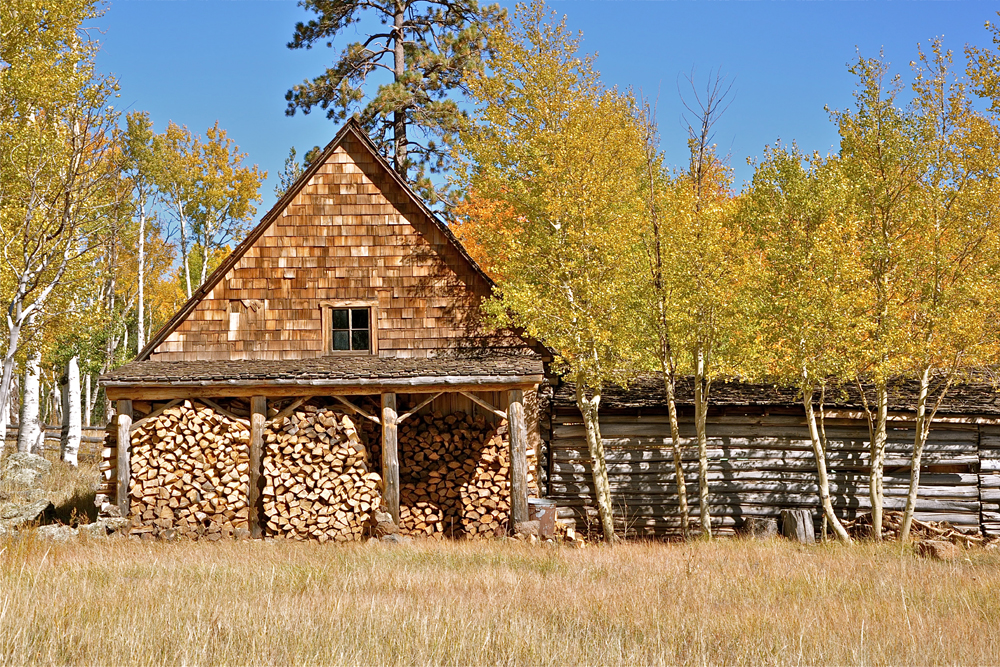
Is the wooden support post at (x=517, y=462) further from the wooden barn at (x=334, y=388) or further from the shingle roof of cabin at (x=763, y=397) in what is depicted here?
the shingle roof of cabin at (x=763, y=397)

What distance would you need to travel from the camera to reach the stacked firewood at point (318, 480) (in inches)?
542

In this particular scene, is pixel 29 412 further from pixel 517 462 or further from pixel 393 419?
pixel 517 462

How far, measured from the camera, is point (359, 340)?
15141 millimetres

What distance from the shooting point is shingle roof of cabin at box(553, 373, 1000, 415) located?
52.2 feet

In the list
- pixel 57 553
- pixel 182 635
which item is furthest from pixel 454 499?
pixel 182 635

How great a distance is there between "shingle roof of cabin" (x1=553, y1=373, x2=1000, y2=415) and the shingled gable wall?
8.56ft

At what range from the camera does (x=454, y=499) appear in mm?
14695

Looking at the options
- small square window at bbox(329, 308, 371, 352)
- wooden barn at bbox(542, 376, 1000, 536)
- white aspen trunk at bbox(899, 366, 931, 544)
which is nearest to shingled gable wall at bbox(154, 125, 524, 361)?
small square window at bbox(329, 308, 371, 352)

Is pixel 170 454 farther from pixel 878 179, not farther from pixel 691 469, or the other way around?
pixel 878 179

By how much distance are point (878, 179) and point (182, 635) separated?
1293cm

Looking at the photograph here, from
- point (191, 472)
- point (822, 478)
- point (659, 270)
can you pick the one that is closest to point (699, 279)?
point (659, 270)

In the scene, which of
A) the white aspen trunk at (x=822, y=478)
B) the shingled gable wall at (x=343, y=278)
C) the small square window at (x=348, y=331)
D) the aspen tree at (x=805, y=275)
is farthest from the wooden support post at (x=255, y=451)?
the white aspen trunk at (x=822, y=478)

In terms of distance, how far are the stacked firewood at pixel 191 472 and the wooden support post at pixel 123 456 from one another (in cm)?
16

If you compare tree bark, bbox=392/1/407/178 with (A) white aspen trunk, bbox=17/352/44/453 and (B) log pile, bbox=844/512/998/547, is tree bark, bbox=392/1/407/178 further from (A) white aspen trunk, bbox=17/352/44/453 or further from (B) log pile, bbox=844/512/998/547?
(B) log pile, bbox=844/512/998/547
